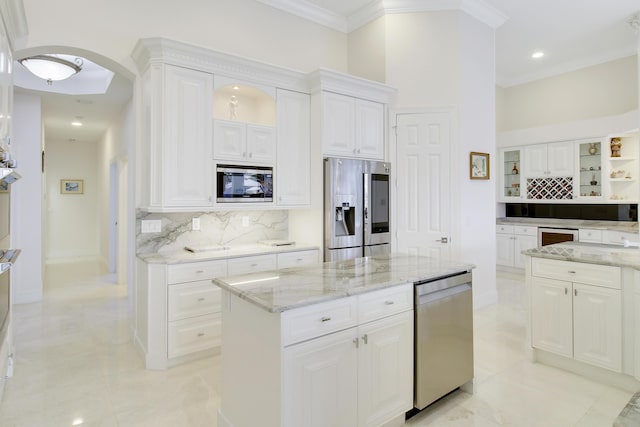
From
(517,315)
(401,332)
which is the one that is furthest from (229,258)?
(517,315)

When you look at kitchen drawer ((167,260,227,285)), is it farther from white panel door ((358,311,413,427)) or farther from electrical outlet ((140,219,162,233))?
white panel door ((358,311,413,427))

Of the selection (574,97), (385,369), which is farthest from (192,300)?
(574,97)

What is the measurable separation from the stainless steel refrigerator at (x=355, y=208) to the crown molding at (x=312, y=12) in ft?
6.42

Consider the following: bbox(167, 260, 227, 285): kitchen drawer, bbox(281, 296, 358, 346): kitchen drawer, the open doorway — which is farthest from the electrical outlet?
bbox(281, 296, 358, 346): kitchen drawer

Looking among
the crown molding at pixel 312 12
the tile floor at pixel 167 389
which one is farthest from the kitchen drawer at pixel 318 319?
the crown molding at pixel 312 12

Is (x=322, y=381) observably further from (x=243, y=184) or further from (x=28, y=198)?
(x=28, y=198)

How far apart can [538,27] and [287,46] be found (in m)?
3.45

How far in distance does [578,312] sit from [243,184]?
121 inches

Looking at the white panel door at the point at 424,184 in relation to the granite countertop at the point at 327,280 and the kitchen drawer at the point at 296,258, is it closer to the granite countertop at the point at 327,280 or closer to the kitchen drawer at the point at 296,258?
the kitchen drawer at the point at 296,258

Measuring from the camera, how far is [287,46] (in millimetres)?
4422

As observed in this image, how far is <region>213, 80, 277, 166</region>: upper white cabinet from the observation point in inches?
138

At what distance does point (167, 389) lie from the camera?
2748 millimetres

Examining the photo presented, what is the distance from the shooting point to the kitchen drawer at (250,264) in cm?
339

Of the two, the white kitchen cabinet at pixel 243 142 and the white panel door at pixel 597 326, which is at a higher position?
the white kitchen cabinet at pixel 243 142
